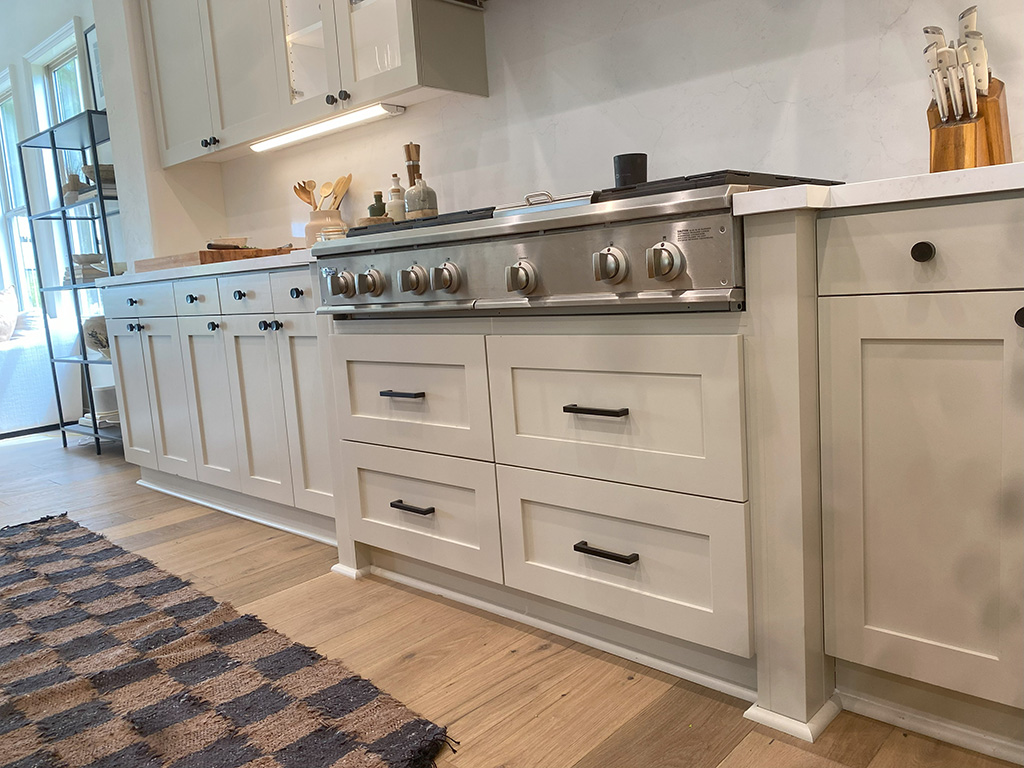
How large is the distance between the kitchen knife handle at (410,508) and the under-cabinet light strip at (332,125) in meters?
1.32

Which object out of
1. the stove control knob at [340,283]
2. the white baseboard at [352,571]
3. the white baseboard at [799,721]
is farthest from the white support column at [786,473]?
the white baseboard at [352,571]

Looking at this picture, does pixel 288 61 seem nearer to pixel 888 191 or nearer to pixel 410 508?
pixel 410 508

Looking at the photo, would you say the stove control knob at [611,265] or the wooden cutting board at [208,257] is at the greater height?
the wooden cutting board at [208,257]

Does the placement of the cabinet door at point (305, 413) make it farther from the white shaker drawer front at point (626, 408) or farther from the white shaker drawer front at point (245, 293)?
the white shaker drawer front at point (626, 408)

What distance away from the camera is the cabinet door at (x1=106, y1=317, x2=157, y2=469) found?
3131mm

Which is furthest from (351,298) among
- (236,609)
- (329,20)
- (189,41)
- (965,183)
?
(189,41)

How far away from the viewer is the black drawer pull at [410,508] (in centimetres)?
185

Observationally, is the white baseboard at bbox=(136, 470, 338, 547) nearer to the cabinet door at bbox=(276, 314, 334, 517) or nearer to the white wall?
the cabinet door at bbox=(276, 314, 334, 517)

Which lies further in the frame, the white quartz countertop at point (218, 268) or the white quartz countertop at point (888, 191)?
the white quartz countertop at point (218, 268)

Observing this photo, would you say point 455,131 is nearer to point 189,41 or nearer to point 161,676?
point 189,41

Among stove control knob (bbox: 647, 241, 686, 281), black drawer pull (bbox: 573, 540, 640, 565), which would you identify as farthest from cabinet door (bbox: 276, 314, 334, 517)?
stove control knob (bbox: 647, 241, 686, 281)

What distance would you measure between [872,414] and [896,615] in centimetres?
32

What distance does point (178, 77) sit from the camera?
325 cm

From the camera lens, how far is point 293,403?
237 centimetres
